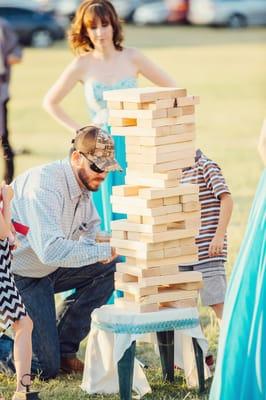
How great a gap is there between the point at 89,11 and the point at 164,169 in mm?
2362

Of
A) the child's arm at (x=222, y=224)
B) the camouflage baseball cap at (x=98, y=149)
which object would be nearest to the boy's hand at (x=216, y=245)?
the child's arm at (x=222, y=224)

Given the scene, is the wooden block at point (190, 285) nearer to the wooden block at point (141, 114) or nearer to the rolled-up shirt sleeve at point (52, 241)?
the rolled-up shirt sleeve at point (52, 241)

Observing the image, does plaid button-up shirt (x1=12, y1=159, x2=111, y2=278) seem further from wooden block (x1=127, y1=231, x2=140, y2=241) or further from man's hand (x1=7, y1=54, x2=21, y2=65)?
man's hand (x1=7, y1=54, x2=21, y2=65)

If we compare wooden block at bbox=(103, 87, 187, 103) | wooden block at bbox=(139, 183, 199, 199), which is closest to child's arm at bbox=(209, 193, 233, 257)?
wooden block at bbox=(139, 183, 199, 199)

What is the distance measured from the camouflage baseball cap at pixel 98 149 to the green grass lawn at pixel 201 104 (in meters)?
1.20

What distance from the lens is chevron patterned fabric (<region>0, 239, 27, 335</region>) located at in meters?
5.89

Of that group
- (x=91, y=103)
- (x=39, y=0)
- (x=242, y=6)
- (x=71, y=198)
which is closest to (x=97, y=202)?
(x=91, y=103)

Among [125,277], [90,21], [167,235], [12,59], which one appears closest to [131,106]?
[167,235]

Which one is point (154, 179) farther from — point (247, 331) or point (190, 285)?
point (247, 331)

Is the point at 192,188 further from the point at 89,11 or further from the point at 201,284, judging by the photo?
the point at 89,11

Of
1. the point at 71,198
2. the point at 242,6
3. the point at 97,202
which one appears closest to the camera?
the point at 71,198

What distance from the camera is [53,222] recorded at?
626cm

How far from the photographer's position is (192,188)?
20.0ft

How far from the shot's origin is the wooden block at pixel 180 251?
6.11 meters
